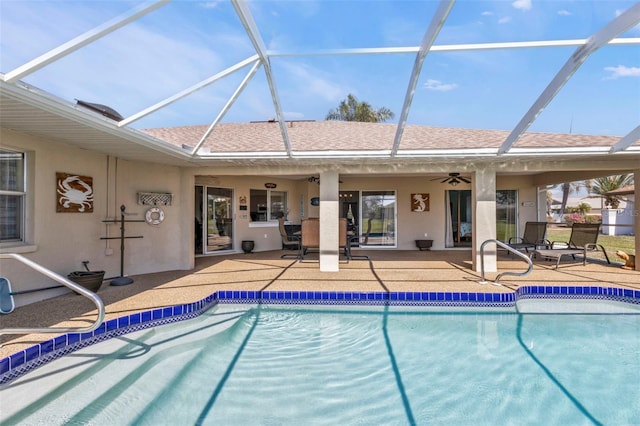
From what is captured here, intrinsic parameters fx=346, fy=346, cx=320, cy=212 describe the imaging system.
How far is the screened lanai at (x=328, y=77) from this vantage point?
4.18 metres

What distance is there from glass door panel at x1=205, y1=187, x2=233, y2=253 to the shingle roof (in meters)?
1.96

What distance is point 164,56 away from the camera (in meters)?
5.35

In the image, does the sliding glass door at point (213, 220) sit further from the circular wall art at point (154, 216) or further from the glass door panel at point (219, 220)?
the circular wall art at point (154, 216)

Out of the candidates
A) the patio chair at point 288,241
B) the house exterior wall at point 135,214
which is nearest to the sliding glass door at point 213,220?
the house exterior wall at point 135,214

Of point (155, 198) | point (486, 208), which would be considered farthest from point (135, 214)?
point (486, 208)

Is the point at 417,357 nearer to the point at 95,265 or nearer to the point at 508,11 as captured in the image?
the point at 508,11

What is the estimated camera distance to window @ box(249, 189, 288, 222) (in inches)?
483

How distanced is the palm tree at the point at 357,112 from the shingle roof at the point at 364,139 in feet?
54.7

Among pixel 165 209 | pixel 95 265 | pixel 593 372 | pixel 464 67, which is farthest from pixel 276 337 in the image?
pixel 464 67

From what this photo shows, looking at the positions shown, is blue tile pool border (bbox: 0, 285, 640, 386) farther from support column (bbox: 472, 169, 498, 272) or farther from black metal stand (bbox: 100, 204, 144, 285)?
black metal stand (bbox: 100, 204, 144, 285)

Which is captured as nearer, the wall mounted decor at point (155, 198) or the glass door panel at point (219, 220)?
the wall mounted decor at point (155, 198)

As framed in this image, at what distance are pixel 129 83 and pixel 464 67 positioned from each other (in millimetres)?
5732

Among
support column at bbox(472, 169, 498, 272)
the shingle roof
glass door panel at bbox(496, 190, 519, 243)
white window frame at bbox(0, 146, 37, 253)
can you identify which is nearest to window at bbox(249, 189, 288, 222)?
the shingle roof

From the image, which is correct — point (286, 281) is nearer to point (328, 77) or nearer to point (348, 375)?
point (348, 375)
